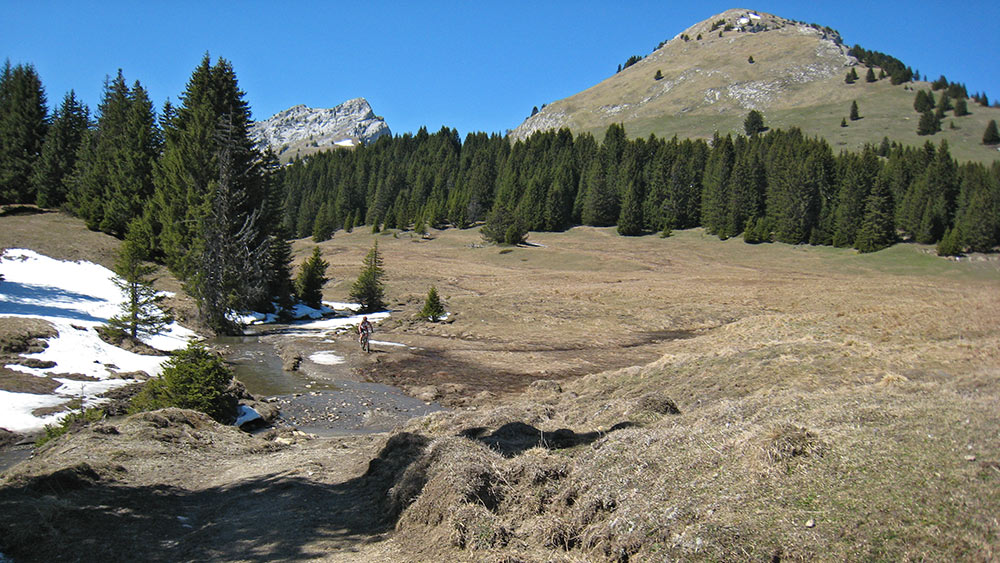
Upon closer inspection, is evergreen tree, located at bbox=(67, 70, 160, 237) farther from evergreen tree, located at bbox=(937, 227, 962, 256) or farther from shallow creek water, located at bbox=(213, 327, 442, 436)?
evergreen tree, located at bbox=(937, 227, 962, 256)

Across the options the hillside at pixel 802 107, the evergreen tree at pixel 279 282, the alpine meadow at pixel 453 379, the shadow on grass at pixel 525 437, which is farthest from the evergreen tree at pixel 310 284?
the hillside at pixel 802 107

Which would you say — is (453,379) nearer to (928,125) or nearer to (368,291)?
(368,291)

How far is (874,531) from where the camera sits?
14.5 ft

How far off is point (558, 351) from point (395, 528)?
881 inches

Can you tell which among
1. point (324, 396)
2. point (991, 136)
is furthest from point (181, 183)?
point (991, 136)

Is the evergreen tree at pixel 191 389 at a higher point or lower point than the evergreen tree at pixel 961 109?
lower

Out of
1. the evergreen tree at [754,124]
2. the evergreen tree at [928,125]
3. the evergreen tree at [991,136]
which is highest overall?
the evergreen tree at [754,124]

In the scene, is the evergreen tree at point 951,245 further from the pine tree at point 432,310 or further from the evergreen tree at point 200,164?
the evergreen tree at point 200,164

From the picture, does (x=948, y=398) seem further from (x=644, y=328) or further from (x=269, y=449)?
(x=644, y=328)

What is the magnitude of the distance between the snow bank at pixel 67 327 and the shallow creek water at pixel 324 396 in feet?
11.3

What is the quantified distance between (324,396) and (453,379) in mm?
5244

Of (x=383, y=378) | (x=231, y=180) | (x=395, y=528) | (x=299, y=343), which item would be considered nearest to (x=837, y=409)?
(x=395, y=528)

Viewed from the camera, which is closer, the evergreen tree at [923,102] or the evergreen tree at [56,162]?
the evergreen tree at [56,162]

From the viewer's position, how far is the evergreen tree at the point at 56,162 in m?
48.7
